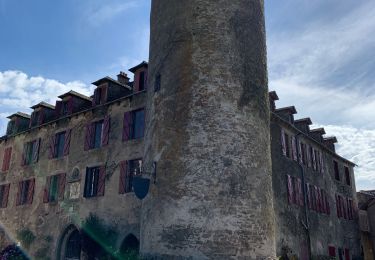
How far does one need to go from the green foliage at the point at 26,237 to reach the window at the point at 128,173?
6.79 m

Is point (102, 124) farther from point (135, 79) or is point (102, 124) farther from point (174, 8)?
point (174, 8)

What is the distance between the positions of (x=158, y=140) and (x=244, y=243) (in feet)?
12.1

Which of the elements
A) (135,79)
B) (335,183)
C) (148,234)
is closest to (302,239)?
(335,183)

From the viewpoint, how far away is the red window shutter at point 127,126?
16.0 m

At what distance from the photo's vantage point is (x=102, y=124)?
17.8m

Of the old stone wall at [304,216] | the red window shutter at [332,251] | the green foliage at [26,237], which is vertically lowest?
the red window shutter at [332,251]

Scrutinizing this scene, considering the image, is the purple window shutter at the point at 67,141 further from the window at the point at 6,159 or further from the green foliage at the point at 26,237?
the window at the point at 6,159

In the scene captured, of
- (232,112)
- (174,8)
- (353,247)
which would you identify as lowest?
(353,247)

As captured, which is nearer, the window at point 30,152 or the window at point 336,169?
the window at point 30,152

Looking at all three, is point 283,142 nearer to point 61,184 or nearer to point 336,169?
point 336,169

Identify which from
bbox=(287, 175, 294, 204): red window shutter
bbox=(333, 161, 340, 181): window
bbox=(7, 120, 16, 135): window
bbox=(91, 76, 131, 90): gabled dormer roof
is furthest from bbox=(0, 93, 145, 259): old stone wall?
bbox=(333, 161, 340, 181): window

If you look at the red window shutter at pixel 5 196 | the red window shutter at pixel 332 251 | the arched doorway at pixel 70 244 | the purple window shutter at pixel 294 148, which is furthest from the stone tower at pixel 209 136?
the red window shutter at pixel 5 196

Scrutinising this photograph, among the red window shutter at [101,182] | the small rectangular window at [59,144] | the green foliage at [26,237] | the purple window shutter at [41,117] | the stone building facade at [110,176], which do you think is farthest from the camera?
the purple window shutter at [41,117]

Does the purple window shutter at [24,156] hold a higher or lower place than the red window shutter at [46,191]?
higher
